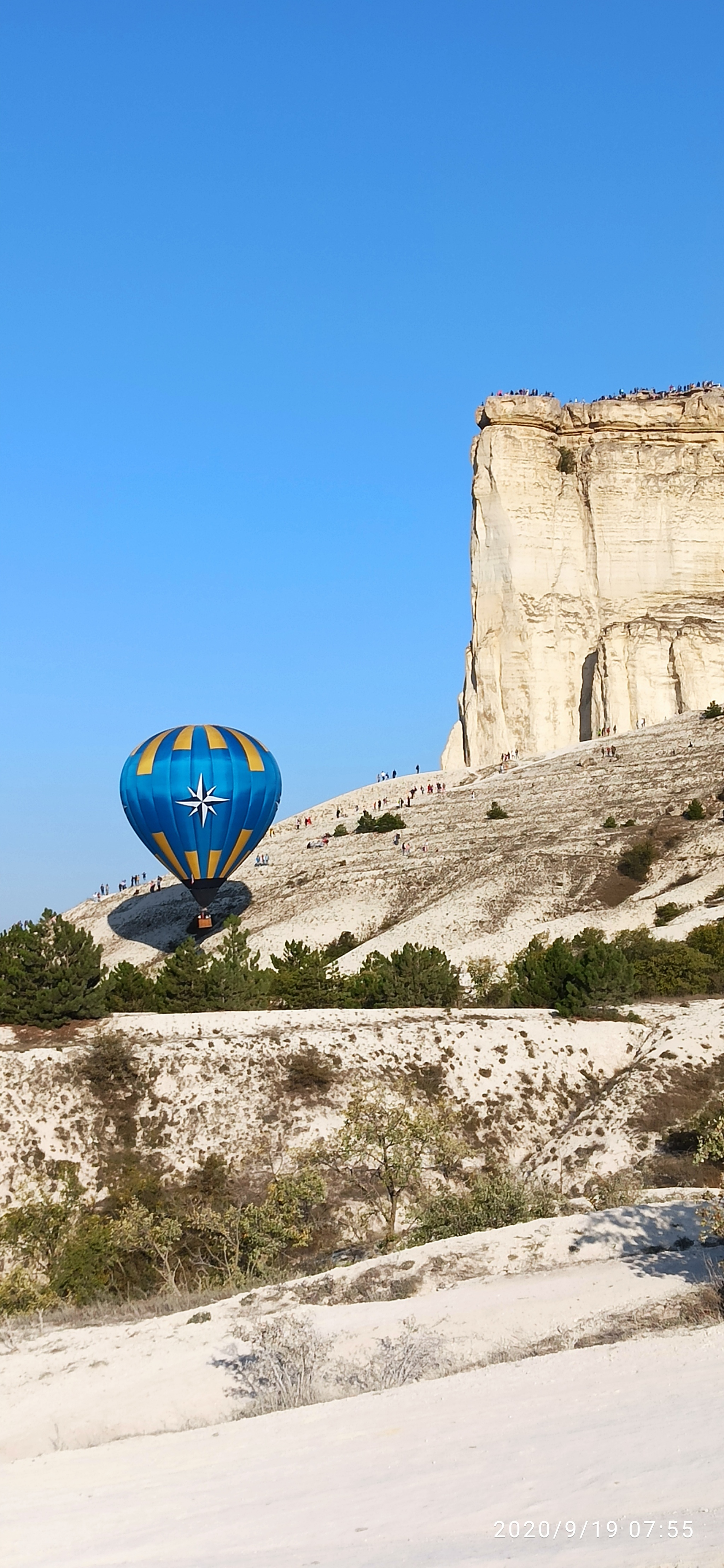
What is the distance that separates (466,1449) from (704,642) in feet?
257

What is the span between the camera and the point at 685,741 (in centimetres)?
6562

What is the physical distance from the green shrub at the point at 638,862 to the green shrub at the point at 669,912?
200 inches

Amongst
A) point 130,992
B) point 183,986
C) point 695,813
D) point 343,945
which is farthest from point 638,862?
point 130,992

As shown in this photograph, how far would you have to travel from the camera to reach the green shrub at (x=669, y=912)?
1704 inches

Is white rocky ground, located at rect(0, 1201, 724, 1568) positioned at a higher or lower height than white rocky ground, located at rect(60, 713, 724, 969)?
lower

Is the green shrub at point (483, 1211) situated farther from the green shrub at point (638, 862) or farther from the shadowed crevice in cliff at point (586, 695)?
the shadowed crevice in cliff at point (586, 695)

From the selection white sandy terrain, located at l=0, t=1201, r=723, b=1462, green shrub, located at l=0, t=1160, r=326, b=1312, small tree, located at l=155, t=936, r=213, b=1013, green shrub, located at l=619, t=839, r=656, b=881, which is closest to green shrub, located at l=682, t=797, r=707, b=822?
green shrub, located at l=619, t=839, r=656, b=881

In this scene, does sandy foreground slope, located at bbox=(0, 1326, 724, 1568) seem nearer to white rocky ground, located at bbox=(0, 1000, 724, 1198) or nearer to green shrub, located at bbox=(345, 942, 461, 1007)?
white rocky ground, located at bbox=(0, 1000, 724, 1198)

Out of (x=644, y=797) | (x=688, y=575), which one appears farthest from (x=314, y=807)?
(x=688, y=575)

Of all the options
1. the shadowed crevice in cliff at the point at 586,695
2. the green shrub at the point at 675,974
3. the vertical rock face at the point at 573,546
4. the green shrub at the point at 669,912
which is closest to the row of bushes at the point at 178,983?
the green shrub at the point at 675,974

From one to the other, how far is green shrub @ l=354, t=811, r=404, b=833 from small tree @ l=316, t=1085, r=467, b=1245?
4190 cm

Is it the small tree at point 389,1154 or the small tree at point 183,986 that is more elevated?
the small tree at point 183,986

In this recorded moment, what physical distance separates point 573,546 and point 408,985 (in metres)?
68.5

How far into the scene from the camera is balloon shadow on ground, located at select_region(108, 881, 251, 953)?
5931cm
